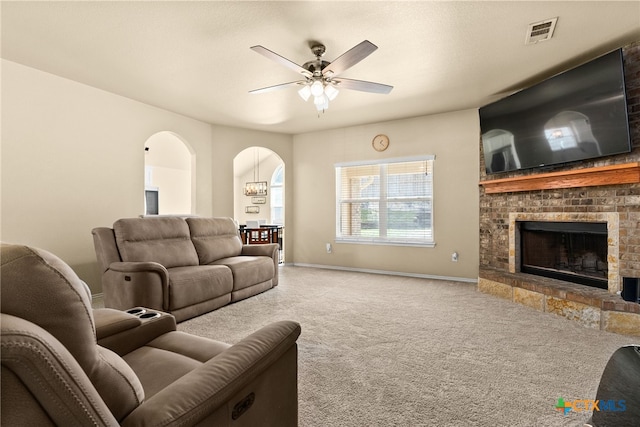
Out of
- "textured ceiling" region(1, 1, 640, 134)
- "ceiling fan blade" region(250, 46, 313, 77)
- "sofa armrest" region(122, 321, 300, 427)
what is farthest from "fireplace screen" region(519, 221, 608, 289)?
"sofa armrest" region(122, 321, 300, 427)

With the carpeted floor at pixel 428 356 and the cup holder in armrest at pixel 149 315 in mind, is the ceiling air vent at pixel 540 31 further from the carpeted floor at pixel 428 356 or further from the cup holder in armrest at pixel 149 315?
the cup holder in armrest at pixel 149 315

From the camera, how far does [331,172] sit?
5.97 metres

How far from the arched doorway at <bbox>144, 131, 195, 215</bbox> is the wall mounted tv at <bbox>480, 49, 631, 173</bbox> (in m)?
6.56

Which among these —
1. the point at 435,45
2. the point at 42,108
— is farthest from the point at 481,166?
the point at 42,108

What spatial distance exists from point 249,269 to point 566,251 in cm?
375

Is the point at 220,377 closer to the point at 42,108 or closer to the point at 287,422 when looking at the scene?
the point at 287,422

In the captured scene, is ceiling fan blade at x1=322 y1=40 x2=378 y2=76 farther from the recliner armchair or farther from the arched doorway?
the arched doorway

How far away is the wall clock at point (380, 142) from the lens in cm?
541

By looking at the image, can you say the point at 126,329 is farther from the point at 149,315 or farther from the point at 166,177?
the point at 166,177

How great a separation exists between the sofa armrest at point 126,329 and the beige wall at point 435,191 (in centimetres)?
422

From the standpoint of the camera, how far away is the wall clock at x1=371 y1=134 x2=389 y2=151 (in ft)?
17.7

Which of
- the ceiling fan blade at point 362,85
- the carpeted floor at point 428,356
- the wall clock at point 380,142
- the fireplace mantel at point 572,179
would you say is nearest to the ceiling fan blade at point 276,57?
the ceiling fan blade at point 362,85

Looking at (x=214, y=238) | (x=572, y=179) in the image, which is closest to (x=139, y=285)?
(x=214, y=238)

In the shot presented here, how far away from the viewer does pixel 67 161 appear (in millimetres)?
3725
